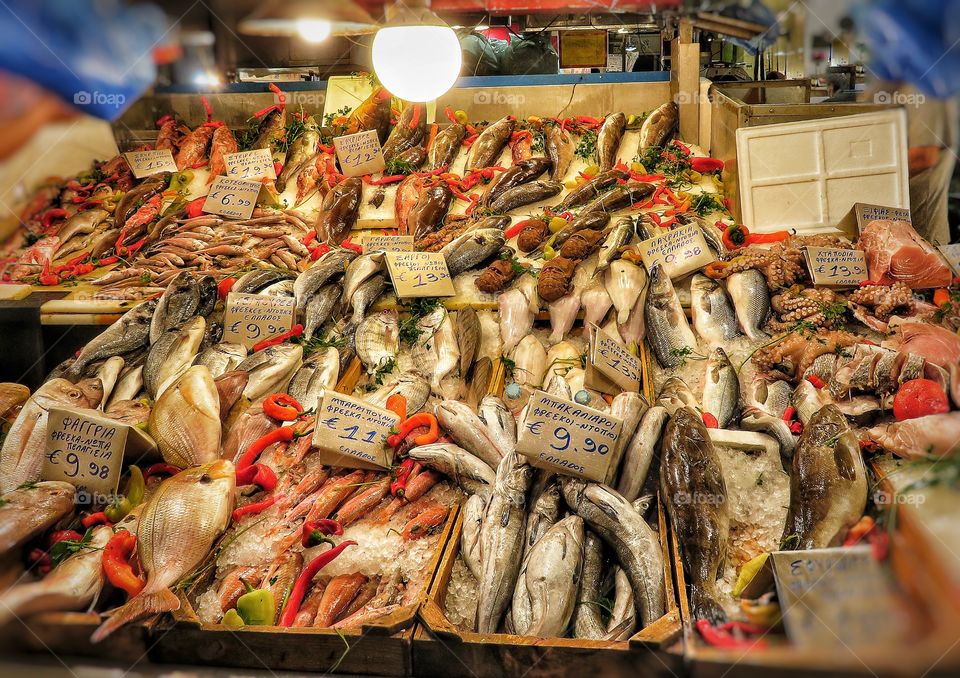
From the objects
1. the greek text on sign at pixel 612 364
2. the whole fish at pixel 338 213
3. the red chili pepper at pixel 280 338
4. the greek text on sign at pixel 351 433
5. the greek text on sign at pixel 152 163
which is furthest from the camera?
the greek text on sign at pixel 152 163

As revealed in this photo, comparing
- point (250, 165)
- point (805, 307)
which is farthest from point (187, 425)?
Result: point (250, 165)

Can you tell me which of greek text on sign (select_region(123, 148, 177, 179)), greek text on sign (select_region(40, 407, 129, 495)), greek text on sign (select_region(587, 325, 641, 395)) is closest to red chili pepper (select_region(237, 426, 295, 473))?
greek text on sign (select_region(40, 407, 129, 495))

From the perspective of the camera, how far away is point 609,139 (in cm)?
586

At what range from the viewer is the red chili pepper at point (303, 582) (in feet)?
7.83

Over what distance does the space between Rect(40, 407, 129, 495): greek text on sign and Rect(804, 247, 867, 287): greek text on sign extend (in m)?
3.75

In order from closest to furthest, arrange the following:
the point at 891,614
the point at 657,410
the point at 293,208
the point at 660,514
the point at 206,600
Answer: the point at 891,614, the point at 206,600, the point at 660,514, the point at 657,410, the point at 293,208

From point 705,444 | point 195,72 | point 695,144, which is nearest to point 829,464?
point 705,444

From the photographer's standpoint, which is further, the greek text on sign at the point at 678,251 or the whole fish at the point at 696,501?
the greek text on sign at the point at 678,251

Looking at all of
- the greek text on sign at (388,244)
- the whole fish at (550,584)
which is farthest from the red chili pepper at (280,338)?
the whole fish at (550,584)

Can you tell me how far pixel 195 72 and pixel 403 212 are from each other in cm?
468

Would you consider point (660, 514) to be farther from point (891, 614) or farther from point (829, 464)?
point (891, 614)

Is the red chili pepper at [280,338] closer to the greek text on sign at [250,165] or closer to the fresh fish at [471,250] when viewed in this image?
the fresh fish at [471,250]

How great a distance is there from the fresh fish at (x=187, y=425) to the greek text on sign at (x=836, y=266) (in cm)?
340

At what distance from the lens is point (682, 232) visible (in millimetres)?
4324
